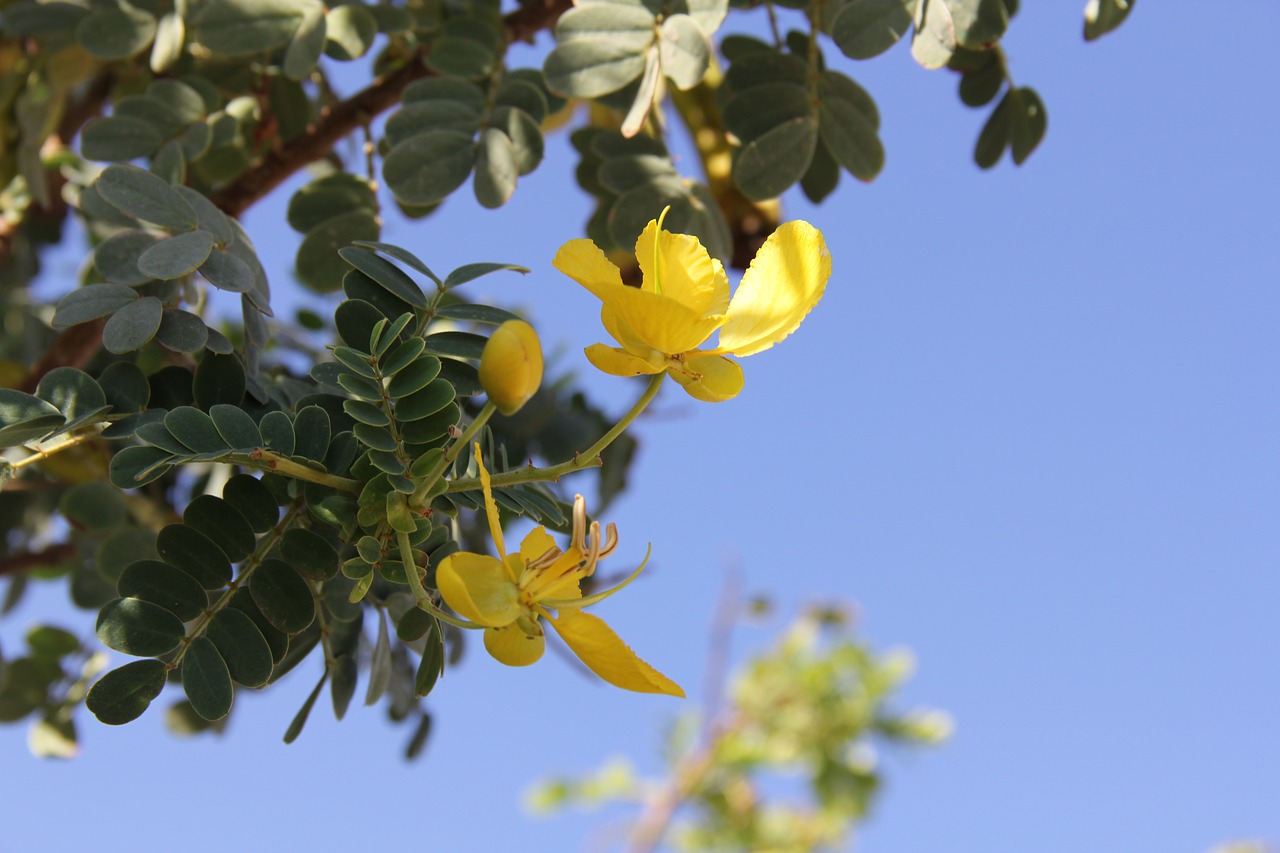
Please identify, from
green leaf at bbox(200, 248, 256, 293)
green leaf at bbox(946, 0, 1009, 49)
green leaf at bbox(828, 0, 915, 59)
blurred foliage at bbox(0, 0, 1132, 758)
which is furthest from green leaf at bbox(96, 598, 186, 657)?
green leaf at bbox(946, 0, 1009, 49)

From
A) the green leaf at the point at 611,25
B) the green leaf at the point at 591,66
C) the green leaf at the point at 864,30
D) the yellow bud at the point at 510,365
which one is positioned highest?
the green leaf at the point at 864,30

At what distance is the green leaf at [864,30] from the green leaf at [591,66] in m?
0.18

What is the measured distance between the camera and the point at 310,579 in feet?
2.55

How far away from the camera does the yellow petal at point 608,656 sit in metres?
0.61

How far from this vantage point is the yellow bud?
605mm

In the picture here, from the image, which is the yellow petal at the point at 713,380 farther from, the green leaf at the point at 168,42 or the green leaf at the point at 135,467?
the green leaf at the point at 168,42

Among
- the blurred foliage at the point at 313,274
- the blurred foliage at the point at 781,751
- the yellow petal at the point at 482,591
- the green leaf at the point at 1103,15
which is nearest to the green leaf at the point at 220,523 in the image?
the blurred foliage at the point at 313,274

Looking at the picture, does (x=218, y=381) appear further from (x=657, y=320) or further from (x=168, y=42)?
(x=168, y=42)

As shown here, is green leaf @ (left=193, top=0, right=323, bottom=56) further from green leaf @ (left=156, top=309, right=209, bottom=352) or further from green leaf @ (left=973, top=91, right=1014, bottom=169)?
green leaf @ (left=973, top=91, right=1014, bottom=169)

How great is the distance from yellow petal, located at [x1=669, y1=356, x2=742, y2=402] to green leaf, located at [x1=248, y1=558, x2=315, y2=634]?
29cm

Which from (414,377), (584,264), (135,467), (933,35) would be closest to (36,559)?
(135,467)

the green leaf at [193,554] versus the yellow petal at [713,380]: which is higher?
the yellow petal at [713,380]

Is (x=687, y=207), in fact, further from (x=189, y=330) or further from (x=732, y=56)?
(x=189, y=330)

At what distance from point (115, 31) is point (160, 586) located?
74 centimetres
